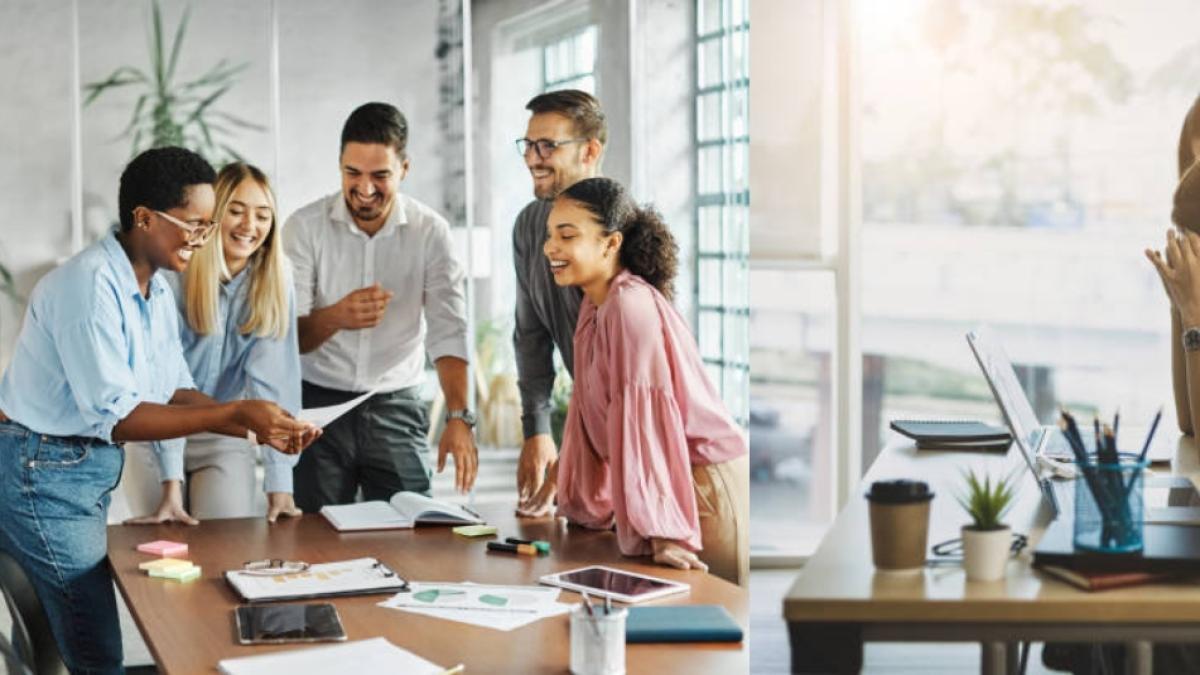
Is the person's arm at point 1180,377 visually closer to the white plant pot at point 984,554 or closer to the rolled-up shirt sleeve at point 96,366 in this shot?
the white plant pot at point 984,554

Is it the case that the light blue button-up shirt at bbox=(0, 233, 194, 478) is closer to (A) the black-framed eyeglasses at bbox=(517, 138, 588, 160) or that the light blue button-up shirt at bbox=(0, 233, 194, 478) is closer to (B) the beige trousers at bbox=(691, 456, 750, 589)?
(A) the black-framed eyeglasses at bbox=(517, 138, 588, 160)

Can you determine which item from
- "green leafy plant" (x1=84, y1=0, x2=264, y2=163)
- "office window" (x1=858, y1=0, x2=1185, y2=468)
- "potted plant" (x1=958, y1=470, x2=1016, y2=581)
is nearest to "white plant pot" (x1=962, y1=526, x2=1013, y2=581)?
"potted plant" (x1=958, y1=470, x2=1016, y2=581)

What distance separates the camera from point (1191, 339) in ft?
8.22

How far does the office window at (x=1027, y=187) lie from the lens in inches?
244

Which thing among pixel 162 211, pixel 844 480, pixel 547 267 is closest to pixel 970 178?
pixel 844 480

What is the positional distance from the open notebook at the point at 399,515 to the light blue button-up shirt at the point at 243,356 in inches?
8.7

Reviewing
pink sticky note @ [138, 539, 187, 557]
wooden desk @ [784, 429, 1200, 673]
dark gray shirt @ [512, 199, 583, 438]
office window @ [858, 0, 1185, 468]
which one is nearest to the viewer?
wooden desk @ [784, 429, 1200, 673]

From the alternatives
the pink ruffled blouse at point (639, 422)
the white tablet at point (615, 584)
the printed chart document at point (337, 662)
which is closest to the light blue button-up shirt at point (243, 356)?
the pink ruffled blouse at point (639, 422)

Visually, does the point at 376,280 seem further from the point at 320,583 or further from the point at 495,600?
the point at 495,600

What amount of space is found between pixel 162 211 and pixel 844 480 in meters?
3.84

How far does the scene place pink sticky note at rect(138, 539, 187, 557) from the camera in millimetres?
3039

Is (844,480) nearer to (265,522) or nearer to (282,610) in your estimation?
(265,522)

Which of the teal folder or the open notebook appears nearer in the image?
the teal folder

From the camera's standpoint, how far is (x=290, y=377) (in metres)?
3.63
